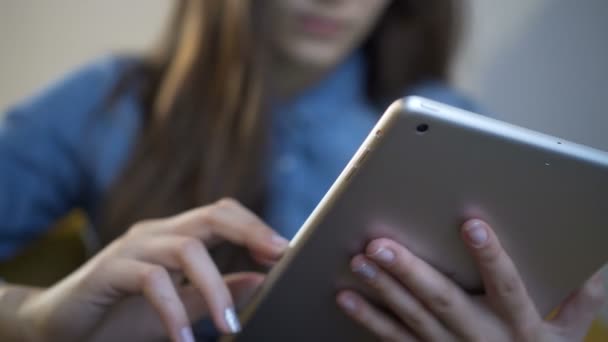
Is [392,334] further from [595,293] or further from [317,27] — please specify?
[317,27]

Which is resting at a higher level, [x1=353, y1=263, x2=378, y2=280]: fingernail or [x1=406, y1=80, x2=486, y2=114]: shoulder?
[x1=353, y1=263, x2=378, y2=280]: fingernail

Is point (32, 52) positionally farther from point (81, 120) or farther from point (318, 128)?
point (318, 128)

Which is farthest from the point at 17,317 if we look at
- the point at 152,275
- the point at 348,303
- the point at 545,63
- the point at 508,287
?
the point at 545,63

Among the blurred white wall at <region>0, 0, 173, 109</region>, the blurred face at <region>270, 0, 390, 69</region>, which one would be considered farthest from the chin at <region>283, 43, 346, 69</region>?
the blurred white wall at <region>0, 0, 173, 109</region>

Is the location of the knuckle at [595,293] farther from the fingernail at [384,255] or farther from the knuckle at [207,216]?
the knuckle at [207,216]

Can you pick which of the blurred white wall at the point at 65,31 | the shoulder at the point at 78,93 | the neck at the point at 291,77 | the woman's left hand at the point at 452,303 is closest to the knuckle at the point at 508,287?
the woman's left hand at the point at 452,303

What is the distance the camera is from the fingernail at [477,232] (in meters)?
0.27

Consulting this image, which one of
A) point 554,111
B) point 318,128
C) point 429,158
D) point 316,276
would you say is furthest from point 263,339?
point 554,111

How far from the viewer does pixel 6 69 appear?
117cm

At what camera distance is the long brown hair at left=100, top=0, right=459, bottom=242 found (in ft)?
1.97

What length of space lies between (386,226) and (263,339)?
0.54 feet

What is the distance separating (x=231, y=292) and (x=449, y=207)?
0.21 m

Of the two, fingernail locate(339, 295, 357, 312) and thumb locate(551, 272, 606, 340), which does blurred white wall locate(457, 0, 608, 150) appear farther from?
fingernail locate(339, 295, 357, 312)

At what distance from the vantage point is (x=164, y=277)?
0.34 meters
